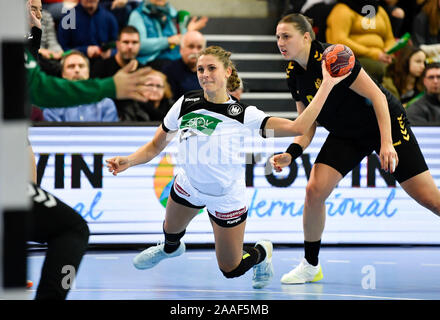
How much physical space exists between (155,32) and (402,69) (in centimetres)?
296

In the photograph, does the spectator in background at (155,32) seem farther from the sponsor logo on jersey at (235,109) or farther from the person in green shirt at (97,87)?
the person in green shirt at (97,87)

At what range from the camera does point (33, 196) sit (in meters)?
3.19

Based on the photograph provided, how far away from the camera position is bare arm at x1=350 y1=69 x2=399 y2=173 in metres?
4.49

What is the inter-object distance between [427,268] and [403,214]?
1.08m

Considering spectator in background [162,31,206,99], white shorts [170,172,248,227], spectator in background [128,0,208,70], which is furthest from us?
spectator in background [128,0,208,70]

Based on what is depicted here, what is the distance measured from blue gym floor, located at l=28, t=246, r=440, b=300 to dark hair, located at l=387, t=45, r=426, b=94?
2.27 metres

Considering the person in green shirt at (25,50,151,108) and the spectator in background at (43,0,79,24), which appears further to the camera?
the spectator in background at (43,0,79,24)

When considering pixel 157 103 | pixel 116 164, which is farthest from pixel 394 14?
pixel 116 164

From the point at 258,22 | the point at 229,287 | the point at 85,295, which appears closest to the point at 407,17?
the point at 258,22

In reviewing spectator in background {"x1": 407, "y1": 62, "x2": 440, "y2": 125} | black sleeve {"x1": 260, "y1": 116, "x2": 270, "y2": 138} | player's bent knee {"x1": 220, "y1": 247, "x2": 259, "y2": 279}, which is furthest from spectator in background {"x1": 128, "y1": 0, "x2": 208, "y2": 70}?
black sleeve {"x1": 260, "y1": 116, "x2": 270, "y2": 138}

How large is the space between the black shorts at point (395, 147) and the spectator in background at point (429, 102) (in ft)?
8.50

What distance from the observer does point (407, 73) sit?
27.6ft

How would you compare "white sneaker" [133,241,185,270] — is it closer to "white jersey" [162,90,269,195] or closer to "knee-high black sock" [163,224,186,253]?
"knee-high black sock" [163,224,186,253]

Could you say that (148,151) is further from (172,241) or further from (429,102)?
(429,102)
